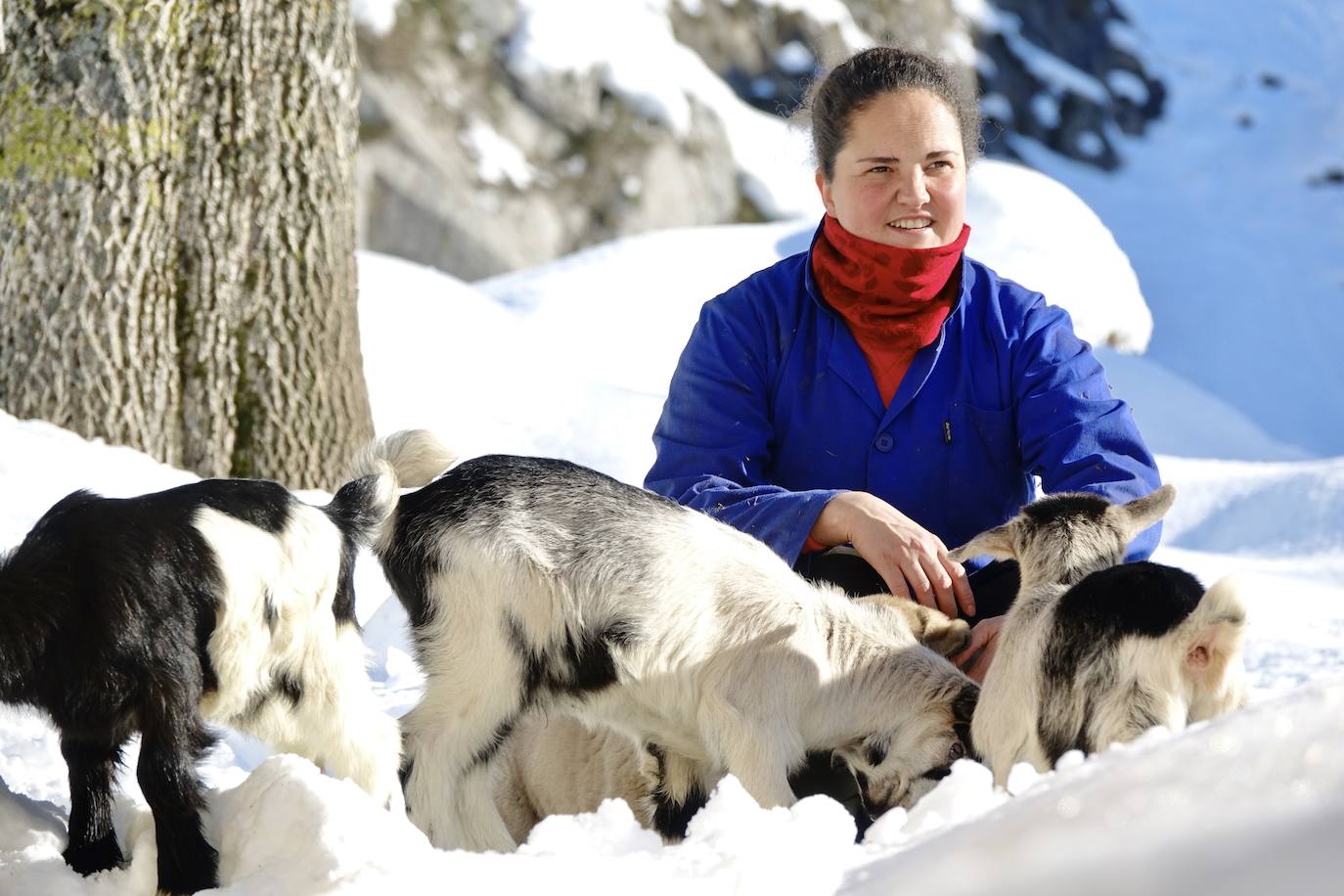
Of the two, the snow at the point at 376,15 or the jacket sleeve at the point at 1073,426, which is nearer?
the jacket sleeve at the point at 1073,426

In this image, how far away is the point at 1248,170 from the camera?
17.2m

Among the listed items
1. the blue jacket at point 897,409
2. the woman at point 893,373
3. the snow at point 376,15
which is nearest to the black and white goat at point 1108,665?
the woman at point 893,373

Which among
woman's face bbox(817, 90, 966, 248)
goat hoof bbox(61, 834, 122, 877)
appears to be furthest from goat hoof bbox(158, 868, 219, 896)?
woman's face bbox(817, 90, 966, 248)

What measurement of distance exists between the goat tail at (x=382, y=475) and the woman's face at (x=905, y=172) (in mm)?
1139

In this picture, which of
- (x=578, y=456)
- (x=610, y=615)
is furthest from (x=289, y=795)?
(x=578, y=456)

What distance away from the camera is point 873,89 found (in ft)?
11.4

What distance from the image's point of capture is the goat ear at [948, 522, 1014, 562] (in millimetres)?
2947

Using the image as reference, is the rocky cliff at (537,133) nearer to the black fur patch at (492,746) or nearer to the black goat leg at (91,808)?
the black fur patch at (492,746)

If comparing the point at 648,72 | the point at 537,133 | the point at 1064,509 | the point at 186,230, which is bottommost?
the point at 1064,509

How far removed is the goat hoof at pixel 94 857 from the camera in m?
2.26

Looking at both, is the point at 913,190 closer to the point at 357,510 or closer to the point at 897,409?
the point at 897,409

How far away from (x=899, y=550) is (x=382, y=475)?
1034mm

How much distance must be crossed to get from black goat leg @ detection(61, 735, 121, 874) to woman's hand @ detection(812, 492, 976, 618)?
1.49 metres

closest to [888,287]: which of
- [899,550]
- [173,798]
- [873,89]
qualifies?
[873,89]
